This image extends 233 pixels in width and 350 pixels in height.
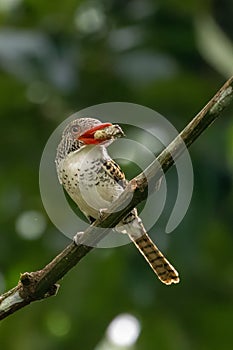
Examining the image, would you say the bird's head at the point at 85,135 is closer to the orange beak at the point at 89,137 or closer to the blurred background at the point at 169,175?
the orange beak at the point at 89,137

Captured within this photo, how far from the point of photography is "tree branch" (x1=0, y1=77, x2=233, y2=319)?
107 inches

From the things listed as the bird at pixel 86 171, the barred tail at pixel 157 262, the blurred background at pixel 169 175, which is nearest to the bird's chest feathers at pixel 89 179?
the bird at pixel 86 171

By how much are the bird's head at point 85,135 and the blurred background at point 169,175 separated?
1.77 meters

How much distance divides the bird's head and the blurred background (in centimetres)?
177

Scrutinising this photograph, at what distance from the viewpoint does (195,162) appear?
597cm

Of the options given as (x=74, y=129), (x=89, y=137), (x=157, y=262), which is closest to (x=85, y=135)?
(x=89, y=137)

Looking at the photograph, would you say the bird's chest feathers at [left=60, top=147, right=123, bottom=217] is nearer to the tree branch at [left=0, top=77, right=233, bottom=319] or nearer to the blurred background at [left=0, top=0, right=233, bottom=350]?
the tree branch at [left=0, top=77, right=233, bottom=319]

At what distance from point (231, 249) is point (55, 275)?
394 centimetres

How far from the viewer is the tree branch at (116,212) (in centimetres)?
272

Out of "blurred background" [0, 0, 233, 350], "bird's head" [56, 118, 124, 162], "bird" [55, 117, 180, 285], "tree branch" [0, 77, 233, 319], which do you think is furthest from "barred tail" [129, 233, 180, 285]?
"blurred background" [0, 0, 233, 350]

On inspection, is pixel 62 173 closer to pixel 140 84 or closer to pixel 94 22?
pixel 140 84

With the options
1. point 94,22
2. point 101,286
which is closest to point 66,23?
point 94,22

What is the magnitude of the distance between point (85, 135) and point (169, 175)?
1.96m

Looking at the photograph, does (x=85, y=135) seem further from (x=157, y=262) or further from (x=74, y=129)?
(x=157, y=262)
